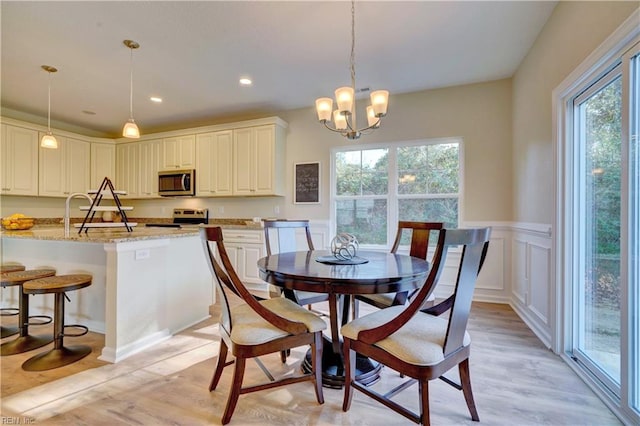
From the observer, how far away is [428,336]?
1415mm

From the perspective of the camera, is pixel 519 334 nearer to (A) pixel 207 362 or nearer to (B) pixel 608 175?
(B) pixel 608 175

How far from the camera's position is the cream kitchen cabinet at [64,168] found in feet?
15.1

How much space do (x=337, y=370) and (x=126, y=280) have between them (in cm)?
168

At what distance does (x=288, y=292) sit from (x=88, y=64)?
3204mm

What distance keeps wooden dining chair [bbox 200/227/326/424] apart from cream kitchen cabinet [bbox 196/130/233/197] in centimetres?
322

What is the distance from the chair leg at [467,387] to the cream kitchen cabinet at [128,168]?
5.58 meters

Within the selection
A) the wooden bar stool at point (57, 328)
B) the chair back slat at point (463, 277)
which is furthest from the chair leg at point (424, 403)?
the wooden bar stool at point (57, 328)

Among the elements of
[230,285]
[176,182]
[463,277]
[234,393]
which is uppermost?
[176,182]

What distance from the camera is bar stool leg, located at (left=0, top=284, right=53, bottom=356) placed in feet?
7.51

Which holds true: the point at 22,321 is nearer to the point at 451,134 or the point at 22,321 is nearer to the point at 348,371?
the point at 348,371

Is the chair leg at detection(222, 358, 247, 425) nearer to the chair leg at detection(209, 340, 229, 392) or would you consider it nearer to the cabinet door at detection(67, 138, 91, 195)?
the chair leg at detection(209, 340, 229, 392)

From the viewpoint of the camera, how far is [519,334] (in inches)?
104

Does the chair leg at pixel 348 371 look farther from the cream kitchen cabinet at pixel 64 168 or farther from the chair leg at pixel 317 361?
the cream kitchen cabinet at pixel 64 168

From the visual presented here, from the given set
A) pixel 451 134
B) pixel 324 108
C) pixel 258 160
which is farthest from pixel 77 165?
pixel 451 134
